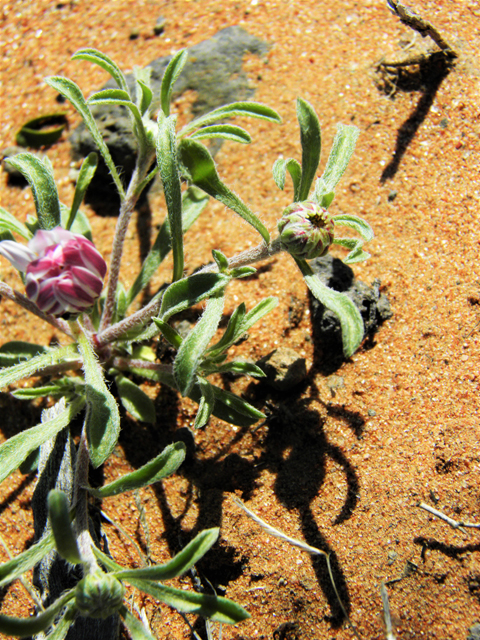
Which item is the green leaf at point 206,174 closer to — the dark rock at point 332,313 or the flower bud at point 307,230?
the flower bud at point 307,230

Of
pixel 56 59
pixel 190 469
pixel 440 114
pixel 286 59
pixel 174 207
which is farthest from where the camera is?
pixel 56 59

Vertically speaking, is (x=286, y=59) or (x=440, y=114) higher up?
(x=286, y=59)

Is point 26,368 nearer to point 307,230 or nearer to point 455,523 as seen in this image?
point 307,230

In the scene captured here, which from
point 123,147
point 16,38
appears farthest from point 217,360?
point 16,38

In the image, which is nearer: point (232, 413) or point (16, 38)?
point (232, 413)

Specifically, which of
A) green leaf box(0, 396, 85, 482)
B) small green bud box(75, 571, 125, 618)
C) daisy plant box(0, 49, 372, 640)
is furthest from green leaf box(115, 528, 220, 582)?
green leaf box(0, 396, 85, 482)

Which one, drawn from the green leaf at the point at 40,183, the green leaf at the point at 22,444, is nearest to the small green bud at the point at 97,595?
the green leaf at the point at 22,444

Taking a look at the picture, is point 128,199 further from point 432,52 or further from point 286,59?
point 432,52
